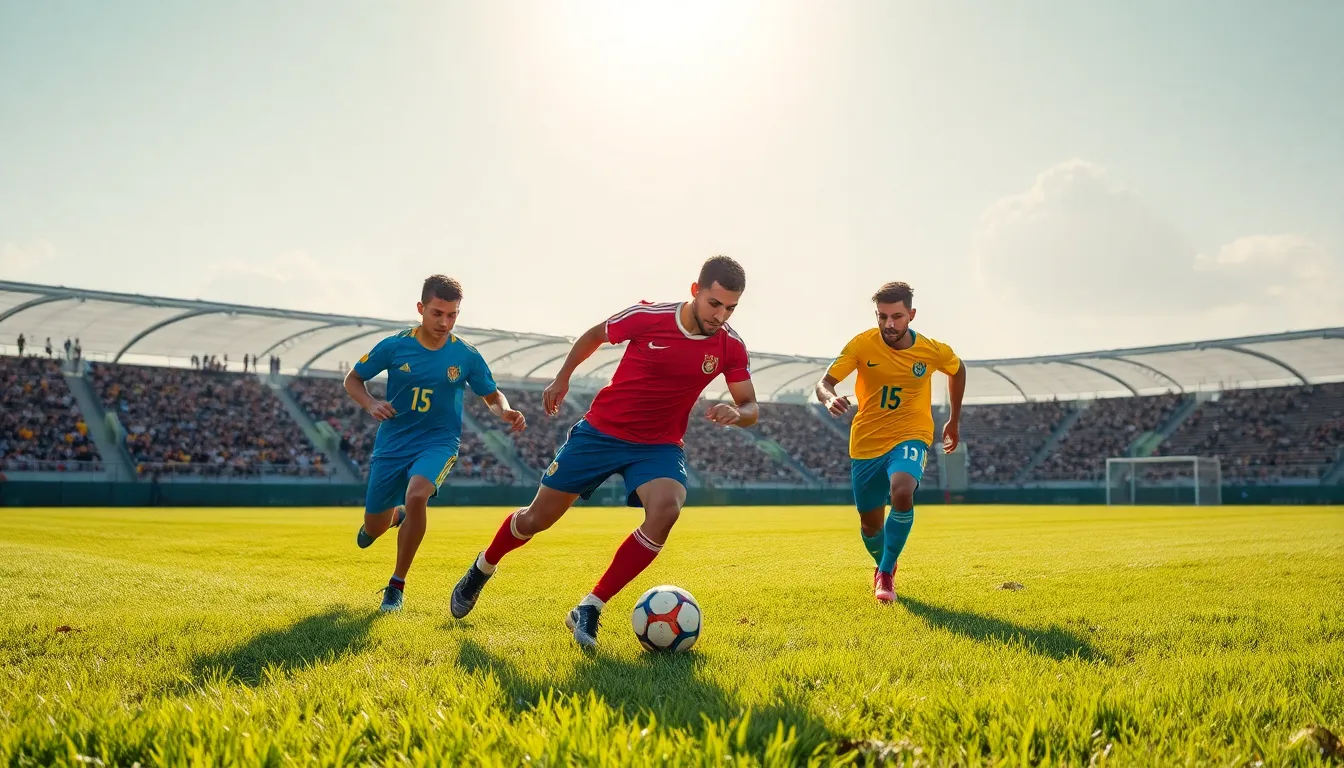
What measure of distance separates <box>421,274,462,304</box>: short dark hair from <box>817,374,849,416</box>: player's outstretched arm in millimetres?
2659

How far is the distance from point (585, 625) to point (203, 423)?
3529 centimetres

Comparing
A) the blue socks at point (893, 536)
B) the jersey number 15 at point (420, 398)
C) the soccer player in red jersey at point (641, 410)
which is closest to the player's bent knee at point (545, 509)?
the soccer player in red jersey at point (641, 410)

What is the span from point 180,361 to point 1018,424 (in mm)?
43611

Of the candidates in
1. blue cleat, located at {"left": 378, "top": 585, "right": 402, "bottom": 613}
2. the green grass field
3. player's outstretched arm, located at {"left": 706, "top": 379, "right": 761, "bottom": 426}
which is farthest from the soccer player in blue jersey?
player's outstretched arm, located at {"left": 706, "top": 379, "right": 761, "bottom": 426}

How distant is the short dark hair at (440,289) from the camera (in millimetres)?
6375

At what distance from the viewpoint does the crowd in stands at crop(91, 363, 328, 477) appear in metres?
32.2

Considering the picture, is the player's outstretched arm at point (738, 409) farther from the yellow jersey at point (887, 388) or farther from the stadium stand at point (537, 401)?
the stadium stand at point (537, 401)

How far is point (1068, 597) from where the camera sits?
20.0ft

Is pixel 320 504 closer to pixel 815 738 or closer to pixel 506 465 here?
pixel 506 465

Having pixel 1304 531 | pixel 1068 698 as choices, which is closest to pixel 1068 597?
pixel 1068 698

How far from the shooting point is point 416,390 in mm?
6633

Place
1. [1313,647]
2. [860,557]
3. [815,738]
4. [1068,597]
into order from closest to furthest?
[815,738] < [1313,647] < [1068,597] < [860,557]

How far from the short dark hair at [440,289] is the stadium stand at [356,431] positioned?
2931 centimetres

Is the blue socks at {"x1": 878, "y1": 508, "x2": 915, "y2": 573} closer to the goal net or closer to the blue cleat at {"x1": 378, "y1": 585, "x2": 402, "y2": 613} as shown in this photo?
the blue cleat at {"x1": 378, "y1": 585, "x2": 402, "y2": 613}
